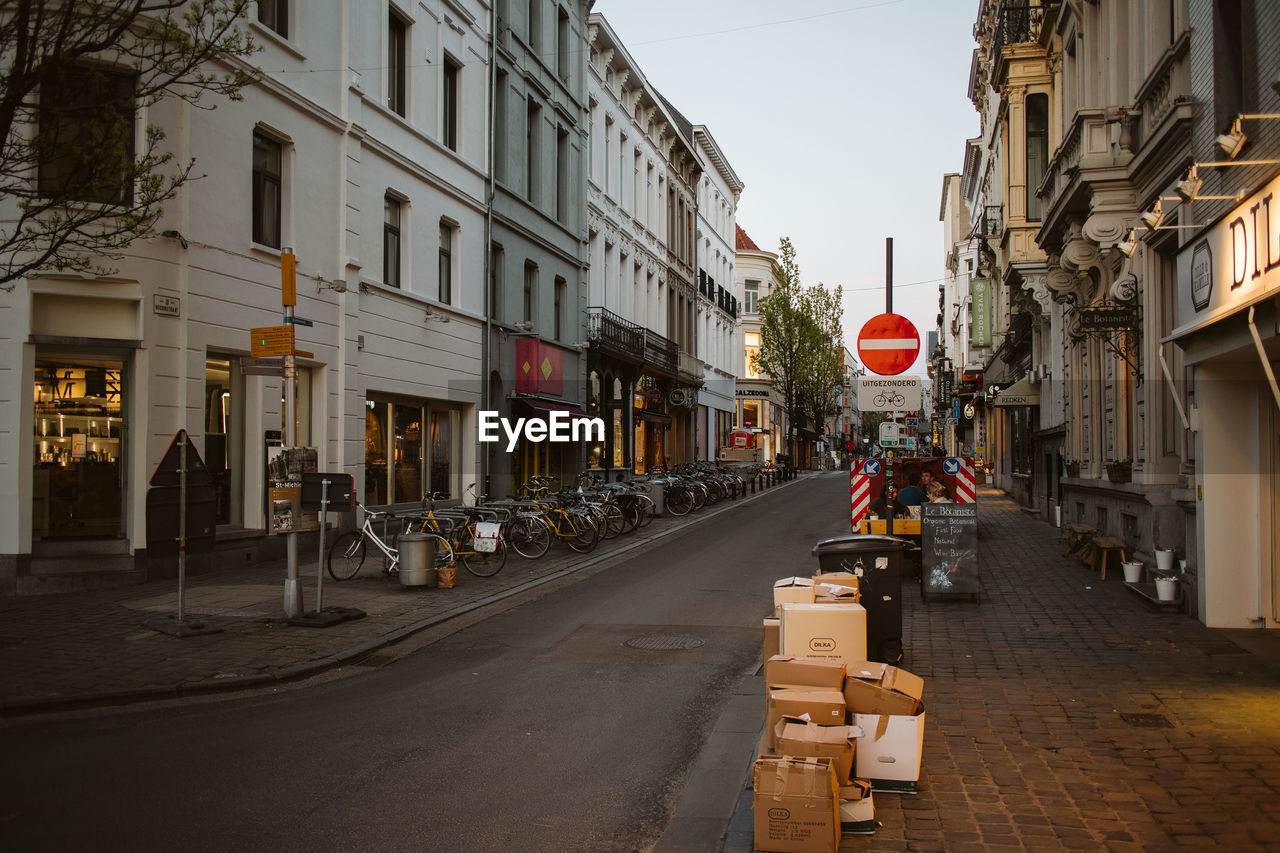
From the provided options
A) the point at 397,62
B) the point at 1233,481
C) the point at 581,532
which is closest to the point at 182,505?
the point at 581,532

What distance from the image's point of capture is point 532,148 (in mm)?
28094

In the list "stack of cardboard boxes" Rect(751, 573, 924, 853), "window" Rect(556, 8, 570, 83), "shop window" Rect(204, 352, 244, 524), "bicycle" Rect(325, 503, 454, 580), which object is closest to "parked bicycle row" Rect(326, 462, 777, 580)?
"bicycle" Rect(325, 503, 454, 580)

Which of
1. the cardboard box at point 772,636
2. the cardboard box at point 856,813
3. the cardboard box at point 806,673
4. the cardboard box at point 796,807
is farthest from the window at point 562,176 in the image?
the cardboard box at point 796,807

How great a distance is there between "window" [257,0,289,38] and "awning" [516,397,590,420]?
11.4m

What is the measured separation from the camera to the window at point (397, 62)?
20.0 metres

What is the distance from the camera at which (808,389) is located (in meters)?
56.3

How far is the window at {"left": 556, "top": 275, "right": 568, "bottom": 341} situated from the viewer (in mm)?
30047

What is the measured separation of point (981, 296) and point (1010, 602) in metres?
30.7

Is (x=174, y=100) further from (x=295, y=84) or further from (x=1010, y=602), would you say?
(x=1010, y=602)

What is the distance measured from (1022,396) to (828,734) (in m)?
23.0

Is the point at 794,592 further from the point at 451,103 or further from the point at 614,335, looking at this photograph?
the point at 614,335

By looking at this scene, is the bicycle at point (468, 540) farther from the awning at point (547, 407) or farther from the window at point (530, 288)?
the window at point (530, 288)

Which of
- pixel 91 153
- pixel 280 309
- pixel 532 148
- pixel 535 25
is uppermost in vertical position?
pixel 535 25

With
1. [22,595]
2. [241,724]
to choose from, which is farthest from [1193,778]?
[22,595]
